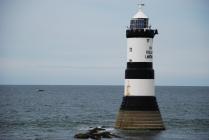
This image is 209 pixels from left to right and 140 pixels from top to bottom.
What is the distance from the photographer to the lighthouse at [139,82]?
45.5m

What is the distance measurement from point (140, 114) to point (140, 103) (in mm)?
807

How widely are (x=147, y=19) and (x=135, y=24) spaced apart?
1025mm

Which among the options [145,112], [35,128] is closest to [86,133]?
[145,112]

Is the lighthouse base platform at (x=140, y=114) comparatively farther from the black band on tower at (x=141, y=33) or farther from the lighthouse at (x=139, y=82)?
the black band on tower at (x=141, y=33)

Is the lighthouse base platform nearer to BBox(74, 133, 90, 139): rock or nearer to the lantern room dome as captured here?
BBox(74, 133, 90, 139): rock

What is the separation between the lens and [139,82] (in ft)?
150

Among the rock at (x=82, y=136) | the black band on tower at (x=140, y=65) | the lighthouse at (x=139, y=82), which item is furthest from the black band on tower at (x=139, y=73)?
the rock at (x=82, y=136)

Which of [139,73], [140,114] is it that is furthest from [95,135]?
[139,73]

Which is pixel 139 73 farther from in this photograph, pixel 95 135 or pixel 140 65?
pixel 95 135

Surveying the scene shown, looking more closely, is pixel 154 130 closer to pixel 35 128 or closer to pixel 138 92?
pixel 138 92

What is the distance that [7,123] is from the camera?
205ft

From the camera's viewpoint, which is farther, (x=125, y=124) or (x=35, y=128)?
(x=35, y=128)

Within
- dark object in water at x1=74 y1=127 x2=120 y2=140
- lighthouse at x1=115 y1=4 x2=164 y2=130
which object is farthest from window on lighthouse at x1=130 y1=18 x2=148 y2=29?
dark object in water at x1=74 y1=127 x2=120 y2=140

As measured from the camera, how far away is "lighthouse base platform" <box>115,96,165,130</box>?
149 feet
